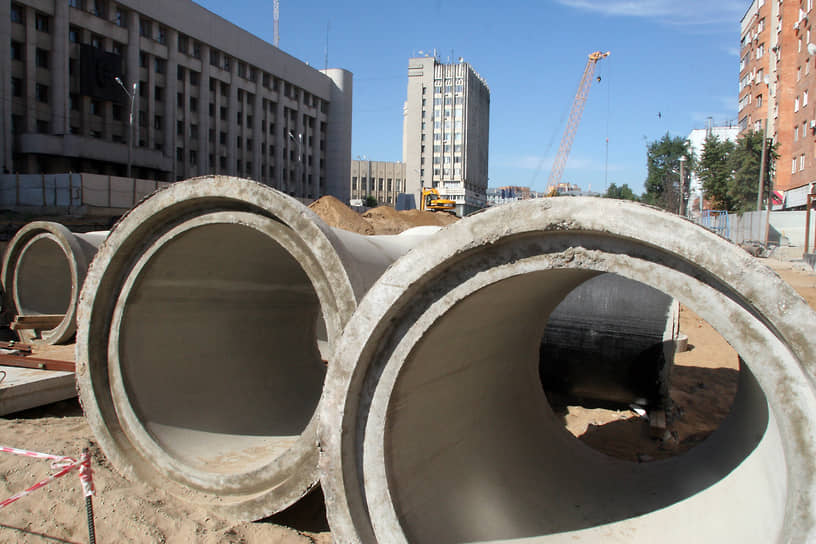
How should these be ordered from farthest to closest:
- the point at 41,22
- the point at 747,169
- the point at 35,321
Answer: the point at 41,22 < the point at 747,169 < the point at 35,321

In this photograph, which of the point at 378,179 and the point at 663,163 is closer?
the point at 663,163

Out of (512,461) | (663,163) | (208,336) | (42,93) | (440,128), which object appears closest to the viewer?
(512,461)

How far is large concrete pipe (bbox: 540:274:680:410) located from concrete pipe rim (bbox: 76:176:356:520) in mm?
3092

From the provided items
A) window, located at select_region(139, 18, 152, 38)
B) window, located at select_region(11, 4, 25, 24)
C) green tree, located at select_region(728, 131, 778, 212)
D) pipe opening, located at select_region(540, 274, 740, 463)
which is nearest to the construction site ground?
pipe opening, located at select_region(540, 274, 740, 463)

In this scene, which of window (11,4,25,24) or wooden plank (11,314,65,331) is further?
window (11,4,25,24)

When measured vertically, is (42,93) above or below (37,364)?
above

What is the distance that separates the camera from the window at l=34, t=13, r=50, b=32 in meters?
32.9

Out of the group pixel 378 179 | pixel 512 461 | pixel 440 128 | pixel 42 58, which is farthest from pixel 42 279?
pixel 378 179

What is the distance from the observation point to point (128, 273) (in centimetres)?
391

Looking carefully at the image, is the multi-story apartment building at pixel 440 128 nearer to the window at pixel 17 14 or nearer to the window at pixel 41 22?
the window at pixel 41 22

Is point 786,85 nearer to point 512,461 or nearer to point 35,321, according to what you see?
point 512,461

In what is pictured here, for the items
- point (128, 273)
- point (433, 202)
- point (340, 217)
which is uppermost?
point (433, 202)

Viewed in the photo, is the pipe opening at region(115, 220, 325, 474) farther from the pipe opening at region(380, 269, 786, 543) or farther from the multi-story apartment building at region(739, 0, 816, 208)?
the multi-story apartment building at region(739, 0, 816, 208)

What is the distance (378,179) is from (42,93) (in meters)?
59.7
